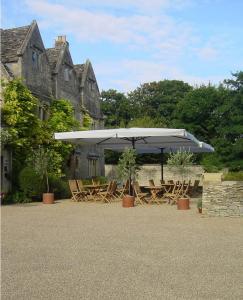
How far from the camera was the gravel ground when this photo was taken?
545 centimetres

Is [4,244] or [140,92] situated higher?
[140,92]

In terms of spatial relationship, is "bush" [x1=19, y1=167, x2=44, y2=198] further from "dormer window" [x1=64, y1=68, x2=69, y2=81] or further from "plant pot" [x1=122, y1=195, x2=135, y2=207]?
"dormer window" [x1=64, y1=68, x2=69, y2=81]

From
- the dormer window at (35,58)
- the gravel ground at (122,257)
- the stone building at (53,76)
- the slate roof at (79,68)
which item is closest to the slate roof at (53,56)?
the stone building at (53,76)

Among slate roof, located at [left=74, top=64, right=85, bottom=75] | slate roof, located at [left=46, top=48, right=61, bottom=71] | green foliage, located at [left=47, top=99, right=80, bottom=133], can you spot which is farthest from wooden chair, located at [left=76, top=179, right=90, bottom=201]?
slate roof, located at [left=74, top=64, right=85, bottom=75]

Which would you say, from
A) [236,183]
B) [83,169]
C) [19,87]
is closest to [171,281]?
[236,183]

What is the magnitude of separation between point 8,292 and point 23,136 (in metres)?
15.0

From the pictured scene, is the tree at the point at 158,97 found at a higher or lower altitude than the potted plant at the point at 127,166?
higher

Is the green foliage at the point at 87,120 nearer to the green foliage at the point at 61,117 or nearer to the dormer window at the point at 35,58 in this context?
the green foliage at the point at 61,117

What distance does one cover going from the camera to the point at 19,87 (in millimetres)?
19875

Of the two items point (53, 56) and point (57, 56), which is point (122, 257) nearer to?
point (57, 56)

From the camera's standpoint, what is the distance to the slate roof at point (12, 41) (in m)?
21.7

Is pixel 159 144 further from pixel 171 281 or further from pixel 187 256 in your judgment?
pixel 171 281

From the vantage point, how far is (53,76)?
82.0ft

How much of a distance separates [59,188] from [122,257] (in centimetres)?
Result: 1310
